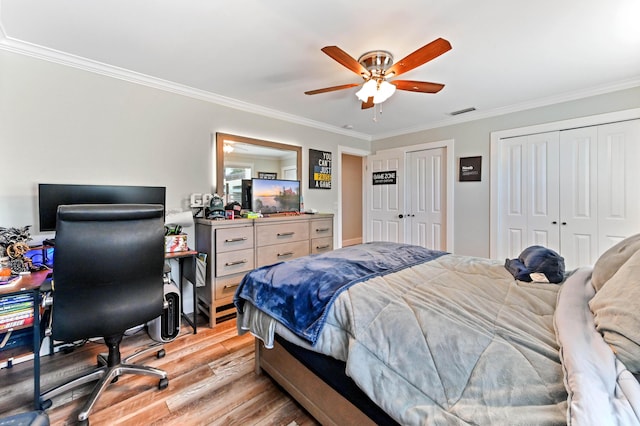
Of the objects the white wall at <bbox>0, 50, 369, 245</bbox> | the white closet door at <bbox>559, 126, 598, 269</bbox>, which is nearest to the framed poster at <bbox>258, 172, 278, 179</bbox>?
the white wall at <bbox>0, 50, 369, 245</bbox>

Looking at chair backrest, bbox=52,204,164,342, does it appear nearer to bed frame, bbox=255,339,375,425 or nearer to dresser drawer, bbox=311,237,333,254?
bed frame, bbox=255,339,375,425

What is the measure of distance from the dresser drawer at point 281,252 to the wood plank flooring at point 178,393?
964 mm

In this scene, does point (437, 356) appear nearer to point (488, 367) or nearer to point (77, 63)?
point (488, 367)

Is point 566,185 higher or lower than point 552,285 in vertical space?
higher

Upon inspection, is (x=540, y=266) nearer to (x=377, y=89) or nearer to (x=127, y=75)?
(x=377, y=89)

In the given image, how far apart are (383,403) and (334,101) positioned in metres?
3.01

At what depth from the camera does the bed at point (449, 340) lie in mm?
720

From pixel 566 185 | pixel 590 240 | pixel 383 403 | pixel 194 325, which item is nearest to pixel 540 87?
pixel 566 185

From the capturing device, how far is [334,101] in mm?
3180

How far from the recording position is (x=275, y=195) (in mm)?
3465

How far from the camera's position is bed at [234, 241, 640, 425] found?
72cm

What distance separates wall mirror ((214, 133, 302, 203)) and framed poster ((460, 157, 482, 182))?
2471 mm

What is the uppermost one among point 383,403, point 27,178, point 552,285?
point 27,178

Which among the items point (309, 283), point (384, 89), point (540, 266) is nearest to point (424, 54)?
point (384, 89)
